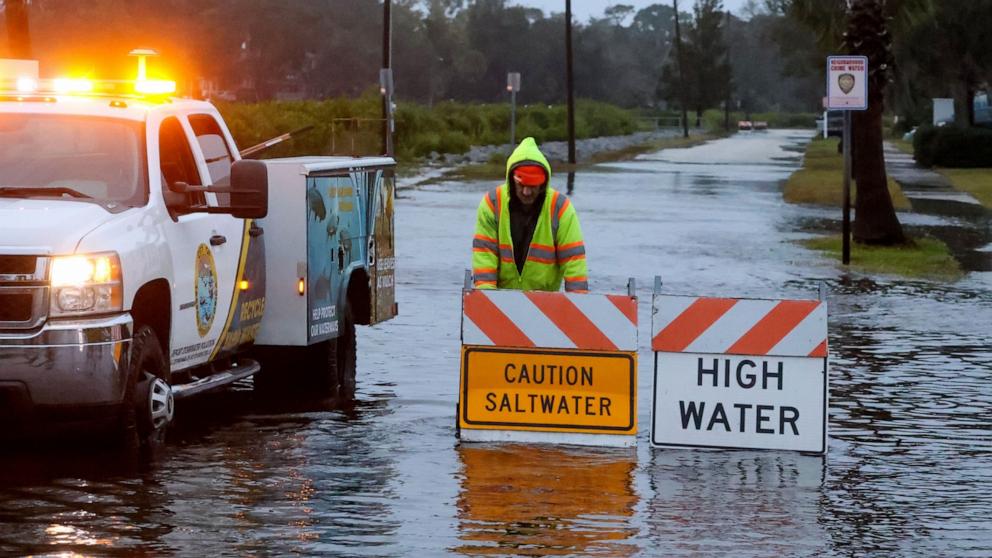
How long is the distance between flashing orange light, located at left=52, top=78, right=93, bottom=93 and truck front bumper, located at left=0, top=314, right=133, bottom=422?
1959mm

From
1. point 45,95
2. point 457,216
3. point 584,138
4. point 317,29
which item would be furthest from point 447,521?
point 317,29

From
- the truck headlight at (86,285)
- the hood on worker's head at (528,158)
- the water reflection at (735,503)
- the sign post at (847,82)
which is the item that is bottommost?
the water reflection at (735,503)

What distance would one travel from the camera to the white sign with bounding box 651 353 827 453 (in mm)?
10812

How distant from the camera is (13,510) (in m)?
8.96

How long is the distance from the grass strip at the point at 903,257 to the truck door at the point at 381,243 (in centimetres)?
1123

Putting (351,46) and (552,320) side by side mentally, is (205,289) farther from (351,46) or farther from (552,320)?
(351,46)

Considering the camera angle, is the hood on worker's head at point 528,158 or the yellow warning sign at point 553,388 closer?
the yellow warning sign at point 553,388

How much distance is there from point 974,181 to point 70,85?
43.2 metres

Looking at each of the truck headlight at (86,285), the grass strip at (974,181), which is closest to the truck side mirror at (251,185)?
the truck headlight at (86,285)

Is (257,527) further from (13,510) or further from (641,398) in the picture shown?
(641,398)

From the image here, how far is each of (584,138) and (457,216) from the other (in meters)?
61.1

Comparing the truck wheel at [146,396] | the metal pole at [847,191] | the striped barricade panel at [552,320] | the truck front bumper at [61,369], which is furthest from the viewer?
the metal pole at [847,191]

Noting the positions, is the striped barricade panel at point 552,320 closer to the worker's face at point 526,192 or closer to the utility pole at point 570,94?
the worker's face at point 526,192

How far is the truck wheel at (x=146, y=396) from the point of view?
10242 mm
